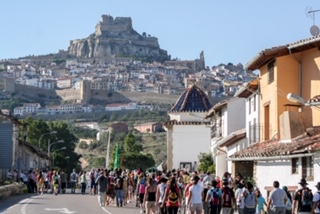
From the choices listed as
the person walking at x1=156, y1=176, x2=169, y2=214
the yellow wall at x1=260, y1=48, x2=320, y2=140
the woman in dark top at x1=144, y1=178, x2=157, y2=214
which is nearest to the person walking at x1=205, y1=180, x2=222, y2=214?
the person walking at x1=156, y1=176, x2=169, y2=214

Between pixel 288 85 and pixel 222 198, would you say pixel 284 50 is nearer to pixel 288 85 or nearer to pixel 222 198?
pixel 288 85

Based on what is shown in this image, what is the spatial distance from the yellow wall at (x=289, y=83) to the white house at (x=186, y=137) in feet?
93.5

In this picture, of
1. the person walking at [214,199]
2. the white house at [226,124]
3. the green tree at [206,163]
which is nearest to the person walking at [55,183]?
the white house at [226,124]

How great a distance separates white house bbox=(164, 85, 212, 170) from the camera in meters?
68.2

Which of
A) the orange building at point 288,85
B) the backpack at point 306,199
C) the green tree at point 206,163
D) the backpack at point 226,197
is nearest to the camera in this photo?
the backpack at point 306,199

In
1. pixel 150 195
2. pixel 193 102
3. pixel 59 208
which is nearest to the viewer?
pixel 150 195

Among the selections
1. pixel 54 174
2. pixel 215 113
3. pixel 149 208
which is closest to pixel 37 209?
pixel 149 208

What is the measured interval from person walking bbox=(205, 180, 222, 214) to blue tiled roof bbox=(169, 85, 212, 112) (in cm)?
4799

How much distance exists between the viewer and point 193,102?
75250 millimetres

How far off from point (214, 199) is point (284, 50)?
38.3ft

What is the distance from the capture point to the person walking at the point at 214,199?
25.5 meters

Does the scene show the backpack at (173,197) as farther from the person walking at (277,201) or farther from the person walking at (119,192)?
the person walking at (119,192)

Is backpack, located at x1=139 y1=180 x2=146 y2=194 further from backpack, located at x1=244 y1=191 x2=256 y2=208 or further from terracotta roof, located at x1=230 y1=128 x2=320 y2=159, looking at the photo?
backpack, located at x1=244 y1=191 x2=256 y2=208

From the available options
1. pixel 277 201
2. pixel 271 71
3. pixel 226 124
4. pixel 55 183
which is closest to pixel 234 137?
pixel 226 124
